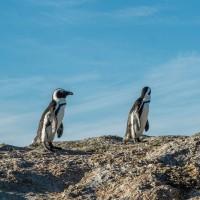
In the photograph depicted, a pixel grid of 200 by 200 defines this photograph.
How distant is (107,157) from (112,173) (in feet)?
10.5

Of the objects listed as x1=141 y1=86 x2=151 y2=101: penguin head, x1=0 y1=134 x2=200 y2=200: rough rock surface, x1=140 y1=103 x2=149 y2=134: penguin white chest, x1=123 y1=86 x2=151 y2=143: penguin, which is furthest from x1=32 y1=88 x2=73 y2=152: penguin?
x1=0 y1=134 x2=200 y2=200: rough rock surface

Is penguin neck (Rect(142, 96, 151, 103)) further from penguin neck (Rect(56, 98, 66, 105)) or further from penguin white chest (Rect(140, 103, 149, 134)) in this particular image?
penguin neck (Rect(56, 98, 66, 105))

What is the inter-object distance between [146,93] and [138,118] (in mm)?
1166

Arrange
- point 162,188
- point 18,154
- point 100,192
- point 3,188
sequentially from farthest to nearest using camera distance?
point 18,154 → point 3,188 → point 100,192 → point 162,188

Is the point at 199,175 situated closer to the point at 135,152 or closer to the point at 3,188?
the point at 3,188

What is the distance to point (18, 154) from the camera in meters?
15.1

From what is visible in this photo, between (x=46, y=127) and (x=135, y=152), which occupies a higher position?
(x=46, y=127)

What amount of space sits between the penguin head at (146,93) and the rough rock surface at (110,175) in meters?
7.93

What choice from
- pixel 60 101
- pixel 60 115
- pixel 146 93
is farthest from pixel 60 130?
pixel 146 93

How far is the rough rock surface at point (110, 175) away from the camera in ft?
27.3

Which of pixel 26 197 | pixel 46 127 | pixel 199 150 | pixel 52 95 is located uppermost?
pixel 52 95

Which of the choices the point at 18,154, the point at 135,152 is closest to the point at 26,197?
the point at 135,152

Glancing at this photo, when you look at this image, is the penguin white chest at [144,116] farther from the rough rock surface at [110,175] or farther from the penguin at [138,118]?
the rough rock surface at [110,175]

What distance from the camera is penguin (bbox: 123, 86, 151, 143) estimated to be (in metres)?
21.8
